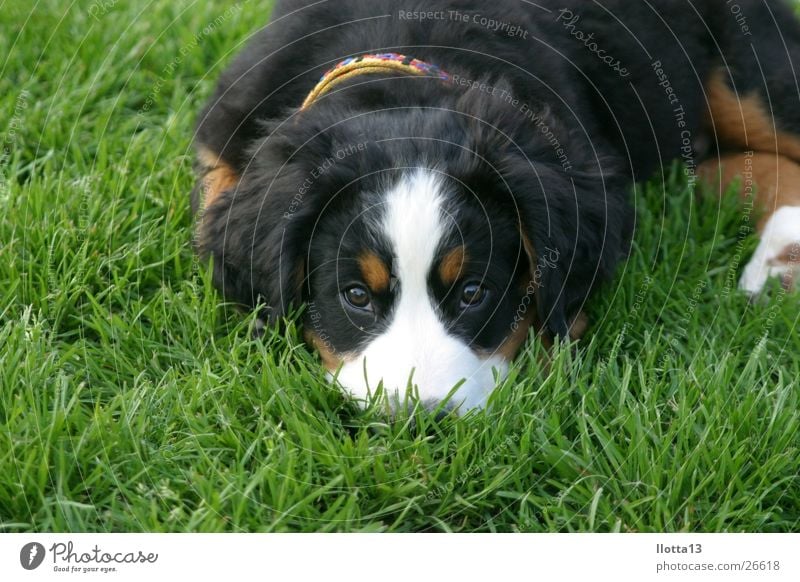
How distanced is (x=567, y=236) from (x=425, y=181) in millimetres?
541

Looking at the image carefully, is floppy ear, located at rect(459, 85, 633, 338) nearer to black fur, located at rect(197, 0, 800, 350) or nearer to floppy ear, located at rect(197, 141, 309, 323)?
black fur, located at rect(197, 0, 800, 350)

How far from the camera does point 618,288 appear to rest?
3.78 metres

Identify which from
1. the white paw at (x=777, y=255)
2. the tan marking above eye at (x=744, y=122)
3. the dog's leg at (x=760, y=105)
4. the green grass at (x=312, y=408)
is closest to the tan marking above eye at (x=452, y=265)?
the green grass at (x=312, y=408)

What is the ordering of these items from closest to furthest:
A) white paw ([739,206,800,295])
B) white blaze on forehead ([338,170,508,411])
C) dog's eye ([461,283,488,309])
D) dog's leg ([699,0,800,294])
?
white blaze on forehead ([338,170,508,411]) → dog's eye ([461,283,488,309]) → white paw ([739,206,800,295]) → dog's leg ([699,0,800,294])

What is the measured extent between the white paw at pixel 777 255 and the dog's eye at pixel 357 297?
5.63 ft

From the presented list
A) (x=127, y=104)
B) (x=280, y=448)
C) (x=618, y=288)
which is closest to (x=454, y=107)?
(x=618, y=288)

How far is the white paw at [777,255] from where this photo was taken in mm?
4109

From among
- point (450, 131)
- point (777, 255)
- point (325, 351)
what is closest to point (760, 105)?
point (777, 255)

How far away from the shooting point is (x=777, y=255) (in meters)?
4.22

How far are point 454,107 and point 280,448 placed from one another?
1.28 m

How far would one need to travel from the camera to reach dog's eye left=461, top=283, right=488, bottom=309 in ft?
10.6

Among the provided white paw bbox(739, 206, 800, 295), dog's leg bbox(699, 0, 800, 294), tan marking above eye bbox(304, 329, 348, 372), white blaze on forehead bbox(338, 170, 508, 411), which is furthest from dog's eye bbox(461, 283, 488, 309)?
dog's leg bbox(699, 0, 800, 294)

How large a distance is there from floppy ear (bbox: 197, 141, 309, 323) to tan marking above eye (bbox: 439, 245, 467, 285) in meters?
0.51
